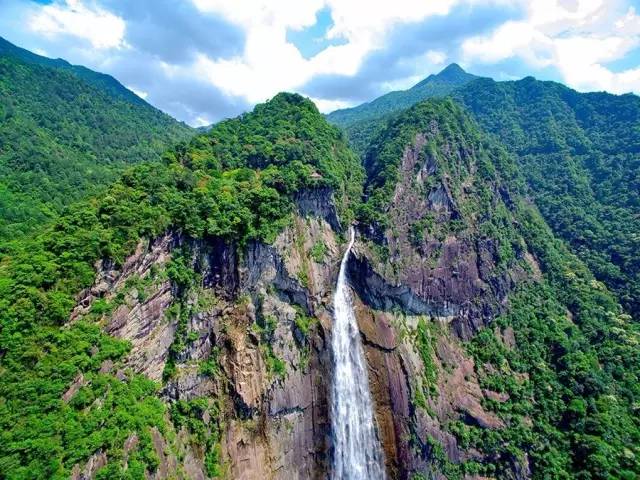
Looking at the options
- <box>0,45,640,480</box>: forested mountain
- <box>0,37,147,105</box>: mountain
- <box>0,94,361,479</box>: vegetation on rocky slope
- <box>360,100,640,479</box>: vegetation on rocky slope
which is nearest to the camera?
<box>0,94,361,479</box>: vegetation on rocky slope

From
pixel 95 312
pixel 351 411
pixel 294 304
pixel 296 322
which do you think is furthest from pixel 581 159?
pixel 95 312

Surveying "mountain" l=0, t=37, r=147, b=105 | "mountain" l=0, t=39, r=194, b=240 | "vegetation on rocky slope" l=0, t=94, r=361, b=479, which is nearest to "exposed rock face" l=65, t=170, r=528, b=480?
"vegetation on rocky slope" l=0, t=94, r=361, b=479

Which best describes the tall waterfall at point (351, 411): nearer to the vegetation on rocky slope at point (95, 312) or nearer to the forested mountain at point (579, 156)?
the vegetation on rocky slope at point (95, 312)

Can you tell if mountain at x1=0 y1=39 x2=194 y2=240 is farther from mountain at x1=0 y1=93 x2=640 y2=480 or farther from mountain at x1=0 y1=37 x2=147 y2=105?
mountain at x1=0 y1=93 x2=640 y2=480

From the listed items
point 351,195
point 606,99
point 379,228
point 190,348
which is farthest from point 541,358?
point 606,99

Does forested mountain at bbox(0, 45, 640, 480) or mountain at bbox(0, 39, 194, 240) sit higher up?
mountain at bbox(0, 39, 194, 240)

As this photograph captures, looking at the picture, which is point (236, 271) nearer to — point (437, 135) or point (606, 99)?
point (437, 135)

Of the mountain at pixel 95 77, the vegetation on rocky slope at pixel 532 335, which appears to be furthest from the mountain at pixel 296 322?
the mountain at pixel 95 77
